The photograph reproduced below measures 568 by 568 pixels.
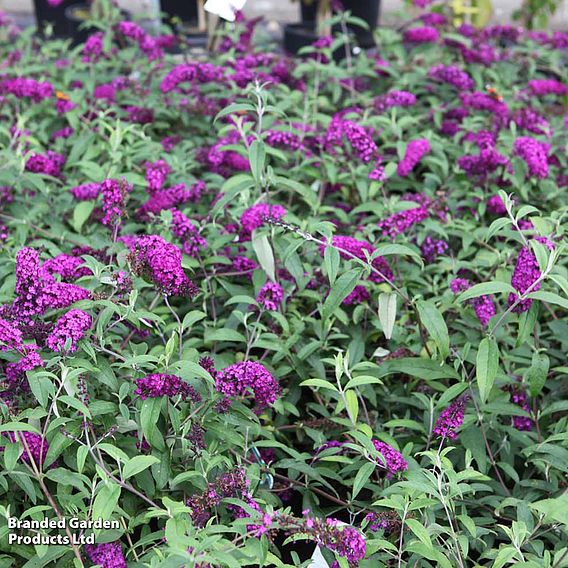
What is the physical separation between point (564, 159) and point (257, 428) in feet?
6.02

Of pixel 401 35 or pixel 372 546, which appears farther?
pixel 401 35

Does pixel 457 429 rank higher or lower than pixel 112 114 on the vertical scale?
lower

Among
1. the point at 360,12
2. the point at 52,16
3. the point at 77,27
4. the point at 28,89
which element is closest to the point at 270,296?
the point at 28,89

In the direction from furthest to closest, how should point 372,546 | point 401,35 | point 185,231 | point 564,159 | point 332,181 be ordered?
point 401,35, point 564,159, point 332,181, point 185,231, point 372,546

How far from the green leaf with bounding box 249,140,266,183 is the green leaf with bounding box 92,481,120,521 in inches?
35.3

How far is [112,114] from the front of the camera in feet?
11.0

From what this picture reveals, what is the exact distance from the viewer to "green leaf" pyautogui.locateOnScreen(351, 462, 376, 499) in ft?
5.47

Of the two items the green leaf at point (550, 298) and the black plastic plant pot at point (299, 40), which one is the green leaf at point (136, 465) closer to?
the green leaf at point (550, 298)

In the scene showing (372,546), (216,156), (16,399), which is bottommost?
(372,546)

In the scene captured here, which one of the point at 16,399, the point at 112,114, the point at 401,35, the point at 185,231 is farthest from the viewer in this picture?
the point at 401,35

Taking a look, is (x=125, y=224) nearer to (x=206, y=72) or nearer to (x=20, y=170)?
(x=20, y=170)

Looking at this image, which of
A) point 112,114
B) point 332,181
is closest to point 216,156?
point 332,181

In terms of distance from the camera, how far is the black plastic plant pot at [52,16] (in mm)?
6945

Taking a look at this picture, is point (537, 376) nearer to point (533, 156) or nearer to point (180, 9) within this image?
point (533, 156)
